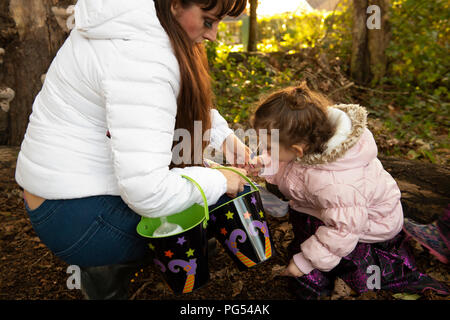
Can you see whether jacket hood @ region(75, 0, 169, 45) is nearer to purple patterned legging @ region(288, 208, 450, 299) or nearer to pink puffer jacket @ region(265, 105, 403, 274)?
pink puffer jacket @ region(265, 105, 403, 274)

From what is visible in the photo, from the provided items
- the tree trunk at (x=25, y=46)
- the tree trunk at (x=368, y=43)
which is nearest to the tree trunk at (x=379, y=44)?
the tree trunk at (x=368, y=43)

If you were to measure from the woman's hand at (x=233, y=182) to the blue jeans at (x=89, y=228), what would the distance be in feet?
1.30

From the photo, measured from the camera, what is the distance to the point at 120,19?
49.0 inches

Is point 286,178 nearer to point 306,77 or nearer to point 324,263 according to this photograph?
point 324,263

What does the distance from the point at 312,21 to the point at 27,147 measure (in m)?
5.95

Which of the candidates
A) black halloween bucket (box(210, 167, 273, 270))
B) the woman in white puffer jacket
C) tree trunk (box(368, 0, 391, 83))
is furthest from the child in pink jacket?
tree trunk (box(368, 0, 391, 83))

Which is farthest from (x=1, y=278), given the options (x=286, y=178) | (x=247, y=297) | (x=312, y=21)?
(x=312, y=21)

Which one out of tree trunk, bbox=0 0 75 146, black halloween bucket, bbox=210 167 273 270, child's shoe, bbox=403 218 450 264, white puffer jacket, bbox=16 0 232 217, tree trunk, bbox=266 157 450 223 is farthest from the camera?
tree trunk, bbox=0 0 75 146

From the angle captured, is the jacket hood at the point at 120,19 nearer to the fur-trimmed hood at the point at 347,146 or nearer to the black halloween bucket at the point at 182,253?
the black halloween bucket at the point at 182,253

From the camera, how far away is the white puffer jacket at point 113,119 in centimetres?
124

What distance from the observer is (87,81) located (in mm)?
1312

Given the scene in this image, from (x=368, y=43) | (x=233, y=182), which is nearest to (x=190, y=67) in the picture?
(x=233, y=182)

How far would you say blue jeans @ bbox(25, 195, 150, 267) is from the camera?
1434mm

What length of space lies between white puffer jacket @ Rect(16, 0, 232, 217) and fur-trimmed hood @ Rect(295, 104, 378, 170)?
1.65 ft
